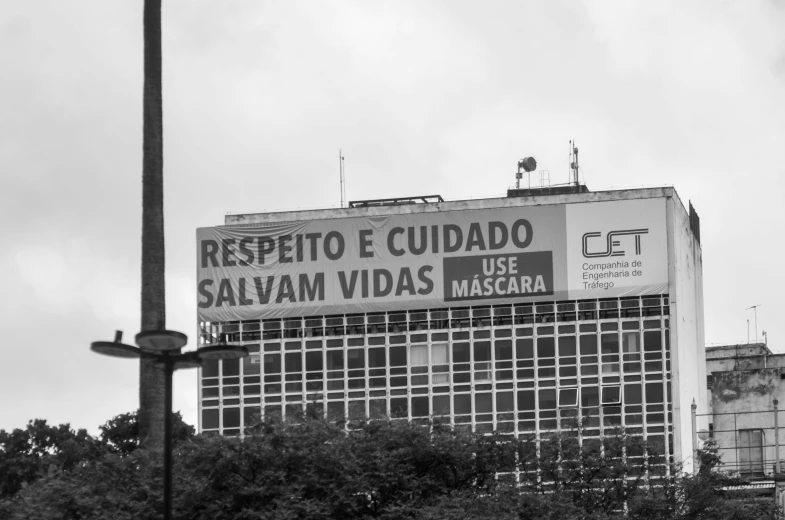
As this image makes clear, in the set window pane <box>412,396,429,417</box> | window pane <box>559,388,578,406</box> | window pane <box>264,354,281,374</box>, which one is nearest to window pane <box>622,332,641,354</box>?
window pane <box>559,388,578,406</box>

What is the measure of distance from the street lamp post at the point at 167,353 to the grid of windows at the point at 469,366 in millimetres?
47815

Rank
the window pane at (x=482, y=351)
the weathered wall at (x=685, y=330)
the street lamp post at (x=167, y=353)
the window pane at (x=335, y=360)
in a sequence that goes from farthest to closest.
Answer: the window pane at (x=335, y=360) < the window pane at (x=482, y=351) < the weathered wall at (x=685, y=330) < the street lamp post at (x=167, y=353)

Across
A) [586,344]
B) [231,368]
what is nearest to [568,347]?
[586,344]

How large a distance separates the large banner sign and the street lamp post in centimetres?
5092

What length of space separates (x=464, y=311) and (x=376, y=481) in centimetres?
3840

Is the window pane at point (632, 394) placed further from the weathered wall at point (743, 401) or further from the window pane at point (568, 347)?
the weathered wall at point (743, 401)

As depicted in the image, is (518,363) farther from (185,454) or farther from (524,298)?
(185,454)

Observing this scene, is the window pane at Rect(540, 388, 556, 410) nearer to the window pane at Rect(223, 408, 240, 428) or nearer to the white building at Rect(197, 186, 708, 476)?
the white building at Rect(197, 186, 708, 476)

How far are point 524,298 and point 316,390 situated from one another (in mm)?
10791

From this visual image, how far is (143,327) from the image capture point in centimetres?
4759

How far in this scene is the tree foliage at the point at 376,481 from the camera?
45.5 meters

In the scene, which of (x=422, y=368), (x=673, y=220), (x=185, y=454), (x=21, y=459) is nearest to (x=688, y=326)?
(x=673, y=220)

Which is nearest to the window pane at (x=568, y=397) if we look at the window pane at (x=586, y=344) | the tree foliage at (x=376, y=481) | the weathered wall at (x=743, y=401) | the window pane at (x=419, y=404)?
the window pane at (x=586, y=344)

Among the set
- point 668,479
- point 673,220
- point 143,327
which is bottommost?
point 668,479
